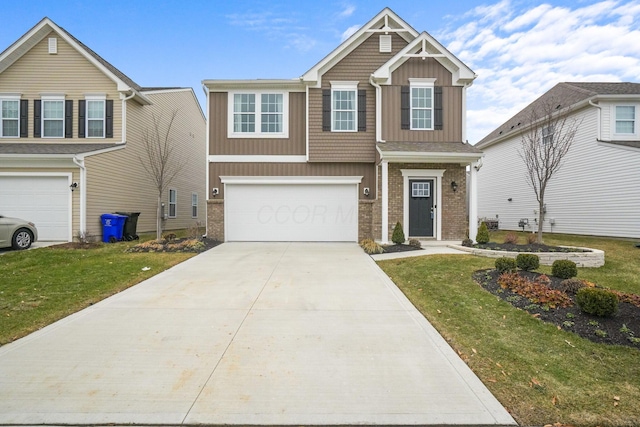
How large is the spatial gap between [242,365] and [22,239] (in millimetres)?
11402

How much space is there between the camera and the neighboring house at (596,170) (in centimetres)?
1351

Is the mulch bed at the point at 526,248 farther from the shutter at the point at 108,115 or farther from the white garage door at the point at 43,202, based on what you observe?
the shutter at the point at 108,115

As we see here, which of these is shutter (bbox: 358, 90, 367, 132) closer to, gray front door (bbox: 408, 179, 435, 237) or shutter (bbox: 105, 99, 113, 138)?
gray front door (bbox: 408, 179, 435, 237)

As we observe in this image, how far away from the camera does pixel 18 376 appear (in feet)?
11.5

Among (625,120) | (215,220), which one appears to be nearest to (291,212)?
(215,220)

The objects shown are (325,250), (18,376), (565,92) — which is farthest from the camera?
(565,92)

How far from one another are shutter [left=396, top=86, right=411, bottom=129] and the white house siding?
329 inches

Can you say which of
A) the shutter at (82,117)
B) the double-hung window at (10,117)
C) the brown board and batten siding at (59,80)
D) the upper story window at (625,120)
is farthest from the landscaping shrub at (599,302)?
the double-hung window at (10,117)

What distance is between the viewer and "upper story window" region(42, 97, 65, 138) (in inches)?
559

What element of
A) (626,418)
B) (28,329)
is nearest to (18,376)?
(28,329)

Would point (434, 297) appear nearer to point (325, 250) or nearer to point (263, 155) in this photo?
point (325, 250)

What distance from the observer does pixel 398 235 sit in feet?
38.1

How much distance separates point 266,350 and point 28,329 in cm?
342

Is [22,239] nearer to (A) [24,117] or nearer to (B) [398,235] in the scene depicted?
(A) [24,117]
